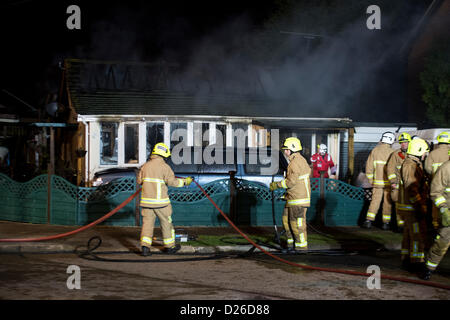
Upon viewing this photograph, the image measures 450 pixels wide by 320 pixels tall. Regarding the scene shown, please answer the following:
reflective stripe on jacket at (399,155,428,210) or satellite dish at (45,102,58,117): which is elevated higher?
satellite dish at (45,102,58,117)

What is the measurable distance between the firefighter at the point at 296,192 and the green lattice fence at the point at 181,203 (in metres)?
2.04

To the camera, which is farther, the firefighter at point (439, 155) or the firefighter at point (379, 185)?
the firefighter at point (379, 185)

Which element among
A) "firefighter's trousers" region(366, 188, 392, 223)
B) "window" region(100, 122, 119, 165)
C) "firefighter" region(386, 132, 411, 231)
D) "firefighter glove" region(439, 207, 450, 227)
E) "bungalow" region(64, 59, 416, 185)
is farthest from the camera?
"window" region(100, 122, 119, 165)

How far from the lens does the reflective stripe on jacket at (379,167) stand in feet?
29.4

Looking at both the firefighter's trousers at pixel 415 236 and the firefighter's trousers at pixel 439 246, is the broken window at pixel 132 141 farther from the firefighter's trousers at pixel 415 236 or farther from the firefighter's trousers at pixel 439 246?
the firefighter's trousers at pixel 439 246

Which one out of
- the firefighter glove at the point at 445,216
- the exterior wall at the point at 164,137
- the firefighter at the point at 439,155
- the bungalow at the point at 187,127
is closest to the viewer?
the firefighter glove at the point at 445,216

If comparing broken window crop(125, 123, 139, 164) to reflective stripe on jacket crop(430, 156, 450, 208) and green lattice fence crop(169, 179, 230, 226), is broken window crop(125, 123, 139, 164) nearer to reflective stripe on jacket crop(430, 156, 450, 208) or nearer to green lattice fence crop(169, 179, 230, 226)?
green lattice fence crop(169, 179, 230, 226)

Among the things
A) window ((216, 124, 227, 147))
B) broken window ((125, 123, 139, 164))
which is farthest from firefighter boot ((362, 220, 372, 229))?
broken window ((125, 123, 139, 164))

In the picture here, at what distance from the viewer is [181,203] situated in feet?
29.5

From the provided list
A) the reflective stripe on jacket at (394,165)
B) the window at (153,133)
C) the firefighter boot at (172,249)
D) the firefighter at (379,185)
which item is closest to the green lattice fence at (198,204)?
the firefighter boot at (172,249)

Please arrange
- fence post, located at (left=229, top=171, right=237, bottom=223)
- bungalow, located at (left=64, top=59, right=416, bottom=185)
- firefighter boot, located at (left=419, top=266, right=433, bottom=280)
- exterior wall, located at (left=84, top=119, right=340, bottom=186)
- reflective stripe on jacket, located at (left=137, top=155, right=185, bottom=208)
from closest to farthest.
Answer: firefighter boot, located at (left=419, top=266, right=433, bottom=280)
reflective stripe on jacket, located at (left=137, top=155, right=185, bottom=208)
fence post, located at (left=229, top=171, right=237, bottom=223)
bungalow, located at (left=64, top=59, right=416, bottom=185)
exterior wall, located at (left=84, top=119, right=340, bottom=186)

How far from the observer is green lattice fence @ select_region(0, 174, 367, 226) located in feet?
29.3

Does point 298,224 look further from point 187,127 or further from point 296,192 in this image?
point 187,127

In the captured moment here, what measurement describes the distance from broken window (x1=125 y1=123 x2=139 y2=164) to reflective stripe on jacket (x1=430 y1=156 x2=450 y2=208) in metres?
10.3
